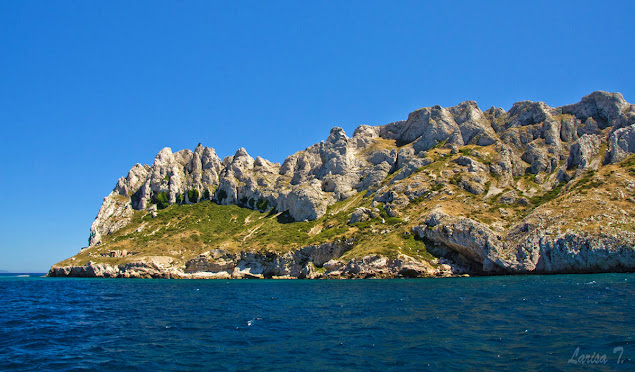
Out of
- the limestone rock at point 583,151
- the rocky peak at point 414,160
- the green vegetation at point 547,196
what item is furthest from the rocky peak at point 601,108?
the green vegetation at point 547,196

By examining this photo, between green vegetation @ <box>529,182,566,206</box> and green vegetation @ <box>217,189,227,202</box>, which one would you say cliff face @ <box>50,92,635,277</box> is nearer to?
green vegetation @ <box>529,182,566,206</box>

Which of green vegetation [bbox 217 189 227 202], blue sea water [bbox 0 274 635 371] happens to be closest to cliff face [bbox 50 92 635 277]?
green vegetation [bbox 217 189 227 202]

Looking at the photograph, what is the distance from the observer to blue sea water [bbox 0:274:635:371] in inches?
747

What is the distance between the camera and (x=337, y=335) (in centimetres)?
2578

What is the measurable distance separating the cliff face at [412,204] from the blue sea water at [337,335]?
43.9 meters

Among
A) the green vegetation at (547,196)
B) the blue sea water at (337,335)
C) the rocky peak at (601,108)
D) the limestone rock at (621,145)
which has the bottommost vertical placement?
the blue sea water at (337,335)

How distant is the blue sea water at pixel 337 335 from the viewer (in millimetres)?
18984

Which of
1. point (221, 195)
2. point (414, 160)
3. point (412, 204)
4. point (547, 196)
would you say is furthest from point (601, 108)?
point (221, 195)

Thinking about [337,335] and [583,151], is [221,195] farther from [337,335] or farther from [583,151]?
[337,335]

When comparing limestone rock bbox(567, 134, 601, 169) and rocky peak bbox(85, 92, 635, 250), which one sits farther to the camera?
rocky peak bbox(85, 92, 635, 250)

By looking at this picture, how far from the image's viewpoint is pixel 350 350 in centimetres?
2162

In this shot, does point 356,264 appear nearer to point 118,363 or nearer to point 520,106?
point 118,363

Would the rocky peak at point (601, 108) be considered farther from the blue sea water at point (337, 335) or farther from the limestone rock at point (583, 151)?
the blue sea water at point (337, 335)

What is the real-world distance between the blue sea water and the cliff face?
1727 inches
